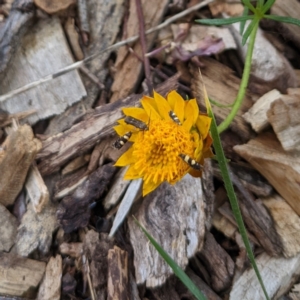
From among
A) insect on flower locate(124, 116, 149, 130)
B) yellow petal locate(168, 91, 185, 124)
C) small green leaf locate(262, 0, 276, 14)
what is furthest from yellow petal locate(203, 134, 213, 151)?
small green leaf locate(262, 0, 276, 14)

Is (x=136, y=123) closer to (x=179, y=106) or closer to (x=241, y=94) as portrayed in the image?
(x=179, y=106)

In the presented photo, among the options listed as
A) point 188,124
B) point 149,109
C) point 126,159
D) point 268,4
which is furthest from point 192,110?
A: point 268,4

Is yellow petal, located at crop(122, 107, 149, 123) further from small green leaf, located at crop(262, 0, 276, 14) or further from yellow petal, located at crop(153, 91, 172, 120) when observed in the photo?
small green leaf, located at crop(262, 0, 276, 14)

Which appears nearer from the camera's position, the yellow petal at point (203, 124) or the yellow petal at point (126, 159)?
the yellow petal at point (203, 124)

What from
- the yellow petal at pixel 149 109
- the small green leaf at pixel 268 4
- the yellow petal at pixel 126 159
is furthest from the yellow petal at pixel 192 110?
the small green leaf at pixel 268 4

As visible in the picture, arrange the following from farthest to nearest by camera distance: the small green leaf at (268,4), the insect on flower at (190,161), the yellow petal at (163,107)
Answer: the small green leaf at (268,4), the yellow petal at (163,107), the insect on flower at (190,161)

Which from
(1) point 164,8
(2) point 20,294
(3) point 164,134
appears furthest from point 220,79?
(2) point 20,294

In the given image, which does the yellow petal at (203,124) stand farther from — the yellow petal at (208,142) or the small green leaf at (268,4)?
the small green leaf at (268,4)

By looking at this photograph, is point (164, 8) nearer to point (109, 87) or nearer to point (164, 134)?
point (109, 87)
